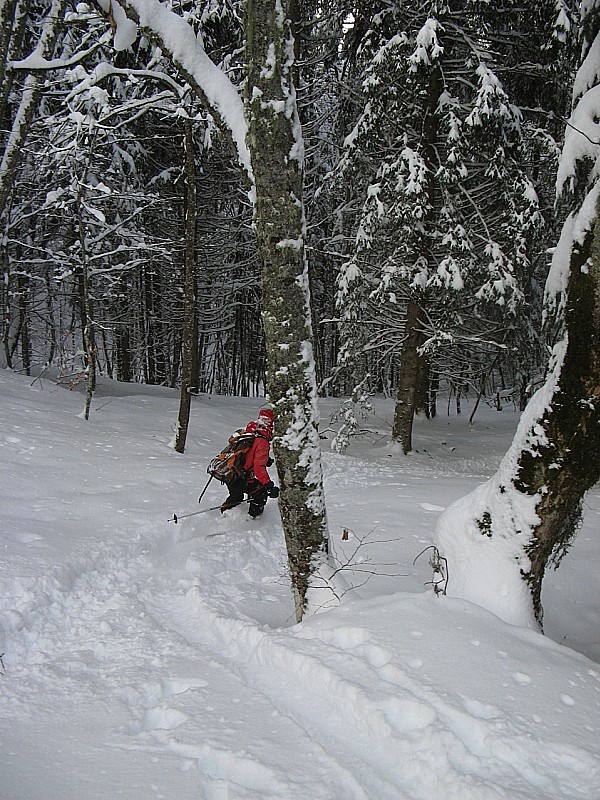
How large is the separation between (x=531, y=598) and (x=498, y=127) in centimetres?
933

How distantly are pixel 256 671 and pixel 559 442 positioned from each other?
2422mm

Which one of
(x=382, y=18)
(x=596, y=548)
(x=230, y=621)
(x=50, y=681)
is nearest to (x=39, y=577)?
(x=50, y=681)

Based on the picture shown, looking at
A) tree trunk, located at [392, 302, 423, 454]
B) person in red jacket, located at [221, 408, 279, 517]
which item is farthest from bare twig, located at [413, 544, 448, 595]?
tree trunk, located at [392, 302, 423, 454]

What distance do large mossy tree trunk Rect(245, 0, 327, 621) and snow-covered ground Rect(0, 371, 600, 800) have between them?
0.66m

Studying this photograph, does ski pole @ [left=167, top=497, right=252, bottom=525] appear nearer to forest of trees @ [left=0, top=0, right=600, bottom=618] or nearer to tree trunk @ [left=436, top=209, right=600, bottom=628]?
forest of trees @ [left=0, top=0, right=600, bottom=618]

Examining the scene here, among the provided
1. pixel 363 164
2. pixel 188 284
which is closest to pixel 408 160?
pixel 363 164

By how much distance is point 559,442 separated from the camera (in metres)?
3.66

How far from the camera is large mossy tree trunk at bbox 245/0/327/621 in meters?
3.57

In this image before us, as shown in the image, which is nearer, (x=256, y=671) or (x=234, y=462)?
(x=256, y=671)

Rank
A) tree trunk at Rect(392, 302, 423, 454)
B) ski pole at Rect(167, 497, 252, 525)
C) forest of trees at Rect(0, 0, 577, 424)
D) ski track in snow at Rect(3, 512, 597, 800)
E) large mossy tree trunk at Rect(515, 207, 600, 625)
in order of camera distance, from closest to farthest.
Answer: ski track in snow at Rect(3, 512, 597, 800), large mossy tree trunk at Rect(515, 207, 600, 625), ski pole at Rect(167, 497, 252, 525), forest of trees at Rect(0, 0, 577, 424), tree trunk at Rect(392, 302, 423, 454)

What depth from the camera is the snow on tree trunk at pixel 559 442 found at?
3537 mm

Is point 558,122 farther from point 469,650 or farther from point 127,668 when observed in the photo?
point 127,668

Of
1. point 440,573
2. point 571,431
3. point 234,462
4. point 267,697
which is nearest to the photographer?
point 267,697

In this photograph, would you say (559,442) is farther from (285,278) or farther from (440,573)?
(285,278)
